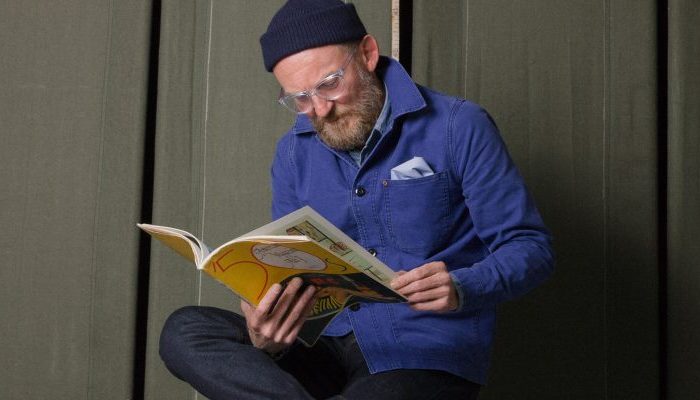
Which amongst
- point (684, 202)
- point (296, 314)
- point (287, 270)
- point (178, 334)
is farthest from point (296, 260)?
point (684, 202)

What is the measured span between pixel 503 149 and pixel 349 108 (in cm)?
29

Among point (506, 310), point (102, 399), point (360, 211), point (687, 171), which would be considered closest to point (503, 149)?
point (360, 211)

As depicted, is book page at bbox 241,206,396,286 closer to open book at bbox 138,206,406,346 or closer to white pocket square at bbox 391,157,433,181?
open book at bbox 138,206,406,346

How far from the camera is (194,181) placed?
81.4 inches

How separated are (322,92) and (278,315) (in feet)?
1.44

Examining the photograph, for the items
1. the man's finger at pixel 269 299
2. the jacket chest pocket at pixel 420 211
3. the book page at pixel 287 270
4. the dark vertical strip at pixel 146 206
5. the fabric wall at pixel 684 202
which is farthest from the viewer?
the dark vertical strip at pixel 146 206

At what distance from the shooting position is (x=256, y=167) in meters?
2.07

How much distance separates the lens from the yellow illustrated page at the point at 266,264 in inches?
40.3

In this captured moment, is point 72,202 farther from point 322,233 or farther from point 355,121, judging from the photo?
point 322,233

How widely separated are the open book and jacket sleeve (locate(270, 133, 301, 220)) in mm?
407

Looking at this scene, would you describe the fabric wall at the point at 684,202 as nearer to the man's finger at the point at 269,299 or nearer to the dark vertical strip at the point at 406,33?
the dark vertical strip at the point at 406,33

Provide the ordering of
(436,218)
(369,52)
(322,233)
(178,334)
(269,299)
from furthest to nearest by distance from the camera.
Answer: (369,52) → (436,218) → (178,334) → (269,299) → (322,233)

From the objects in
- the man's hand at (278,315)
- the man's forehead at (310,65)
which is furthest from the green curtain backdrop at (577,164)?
the man's hand at (278,315)

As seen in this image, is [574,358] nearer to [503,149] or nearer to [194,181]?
[503,149]
